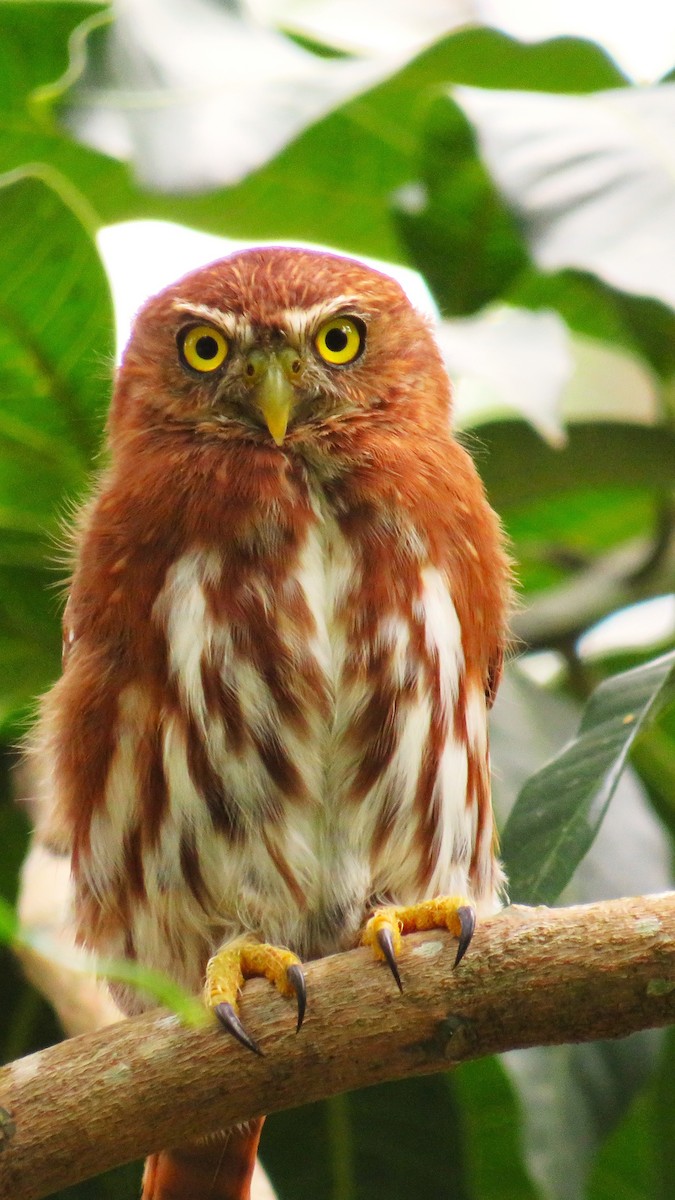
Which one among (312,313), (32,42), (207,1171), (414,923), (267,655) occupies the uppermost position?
(32,42)

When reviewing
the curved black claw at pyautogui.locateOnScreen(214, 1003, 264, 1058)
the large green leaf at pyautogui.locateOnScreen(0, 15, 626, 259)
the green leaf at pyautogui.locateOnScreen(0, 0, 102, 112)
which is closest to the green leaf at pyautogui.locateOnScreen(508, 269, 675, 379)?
the large green leaf at pyautogui.locateOnScreen(0, 15, 626, 259)

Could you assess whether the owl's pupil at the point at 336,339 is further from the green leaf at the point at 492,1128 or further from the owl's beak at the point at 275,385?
the green leaf at the point at 492,1128

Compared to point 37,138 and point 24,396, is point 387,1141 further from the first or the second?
point 37,138

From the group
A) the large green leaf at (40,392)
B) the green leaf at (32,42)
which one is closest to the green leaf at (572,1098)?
the large green leaf at (40,392)

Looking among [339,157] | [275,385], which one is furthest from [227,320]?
[339,157]

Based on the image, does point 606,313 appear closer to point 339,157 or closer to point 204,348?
point 339,157

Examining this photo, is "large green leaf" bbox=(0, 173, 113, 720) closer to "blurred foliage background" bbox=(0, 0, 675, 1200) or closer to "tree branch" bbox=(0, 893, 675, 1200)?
"blurred foliage background" bbox=(0, 0, 675, 1200)
